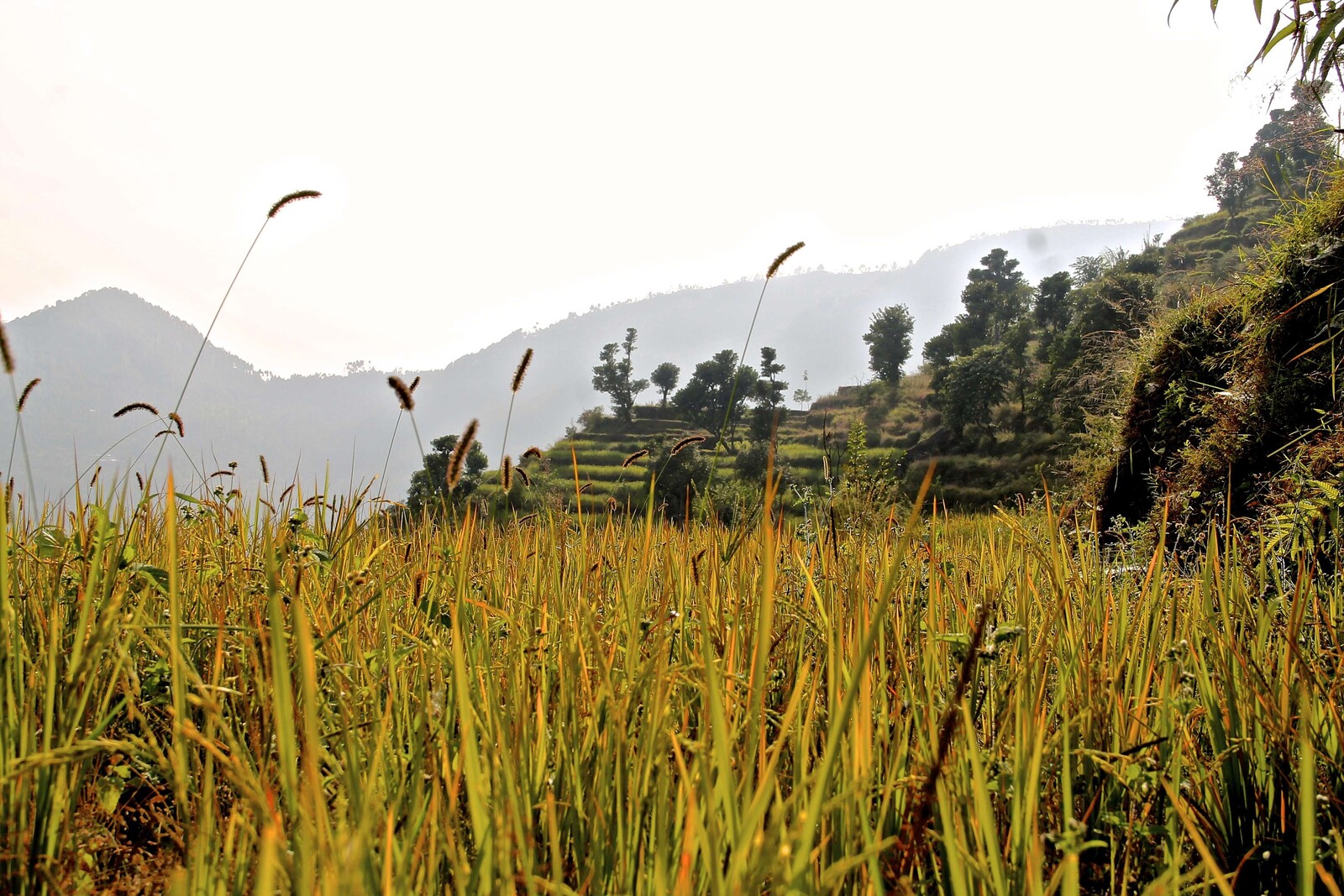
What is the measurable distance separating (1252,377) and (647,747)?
5.55m

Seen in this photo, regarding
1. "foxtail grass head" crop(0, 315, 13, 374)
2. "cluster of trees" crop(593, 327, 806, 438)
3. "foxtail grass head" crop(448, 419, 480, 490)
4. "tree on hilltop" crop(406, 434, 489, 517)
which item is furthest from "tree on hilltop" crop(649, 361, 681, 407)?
"foxtail grass head" crop(0, 315, 13, 374)

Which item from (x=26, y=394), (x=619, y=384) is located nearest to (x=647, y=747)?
(x=26, y=394)

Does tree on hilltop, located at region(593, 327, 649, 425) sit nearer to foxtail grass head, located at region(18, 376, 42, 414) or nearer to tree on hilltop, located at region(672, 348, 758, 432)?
tree on hilltop, located at region(672, 348, 758, 432)

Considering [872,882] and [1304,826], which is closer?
[1304,826]

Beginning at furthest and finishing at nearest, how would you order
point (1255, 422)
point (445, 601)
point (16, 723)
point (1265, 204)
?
point (1265, 204), point (1255, 422), point (445, 601), point (16, 723)

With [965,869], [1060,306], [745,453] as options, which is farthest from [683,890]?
[1060,306]

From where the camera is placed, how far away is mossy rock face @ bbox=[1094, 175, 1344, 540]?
13.8 feet

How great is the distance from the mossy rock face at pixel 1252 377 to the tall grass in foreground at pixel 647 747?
238 cm

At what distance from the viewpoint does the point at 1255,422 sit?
464 cm

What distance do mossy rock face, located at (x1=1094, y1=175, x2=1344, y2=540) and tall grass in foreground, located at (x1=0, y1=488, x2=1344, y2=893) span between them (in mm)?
2376

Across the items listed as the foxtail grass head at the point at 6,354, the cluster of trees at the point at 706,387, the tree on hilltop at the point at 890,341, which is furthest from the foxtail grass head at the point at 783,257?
the tree on hilltop at the point at 890,341

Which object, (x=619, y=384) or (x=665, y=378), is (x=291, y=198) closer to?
(x=619, y=384)

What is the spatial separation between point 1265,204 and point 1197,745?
95629 mm

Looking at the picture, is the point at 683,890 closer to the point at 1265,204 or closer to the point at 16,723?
the point at 16,723
